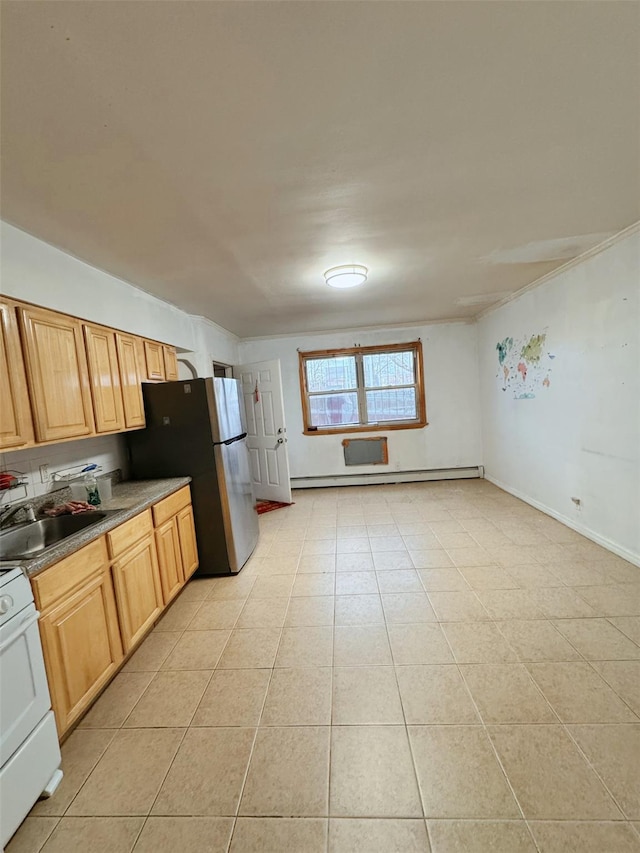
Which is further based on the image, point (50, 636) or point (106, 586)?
point (106, 586)

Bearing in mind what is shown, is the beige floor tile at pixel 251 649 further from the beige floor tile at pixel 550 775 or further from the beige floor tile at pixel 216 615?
the beige floor tile at pixel 550 775

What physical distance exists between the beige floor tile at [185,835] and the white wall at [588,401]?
2.92 meters

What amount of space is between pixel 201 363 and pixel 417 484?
3.42 metres

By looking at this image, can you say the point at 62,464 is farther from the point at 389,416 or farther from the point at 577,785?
the point at 389,416

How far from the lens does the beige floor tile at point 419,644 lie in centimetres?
186

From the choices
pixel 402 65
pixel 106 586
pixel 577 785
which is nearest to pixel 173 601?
pixel 106 586

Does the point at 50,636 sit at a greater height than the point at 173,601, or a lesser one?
greater

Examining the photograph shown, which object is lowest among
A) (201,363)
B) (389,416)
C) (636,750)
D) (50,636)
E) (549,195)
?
(636,750)

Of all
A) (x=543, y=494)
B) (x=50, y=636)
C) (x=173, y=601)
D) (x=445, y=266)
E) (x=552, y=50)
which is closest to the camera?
(x=552, y=50)

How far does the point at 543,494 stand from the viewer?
12.2 ft

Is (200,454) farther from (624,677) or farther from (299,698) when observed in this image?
(624,677)

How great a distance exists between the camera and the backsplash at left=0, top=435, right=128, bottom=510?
6.61 feet

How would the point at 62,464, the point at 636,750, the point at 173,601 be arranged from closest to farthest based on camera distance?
the point at 636,750
the point at 62,464
the point at 173,601

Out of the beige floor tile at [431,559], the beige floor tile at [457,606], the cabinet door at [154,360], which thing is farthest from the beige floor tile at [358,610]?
the cabinet door at [154,360]
